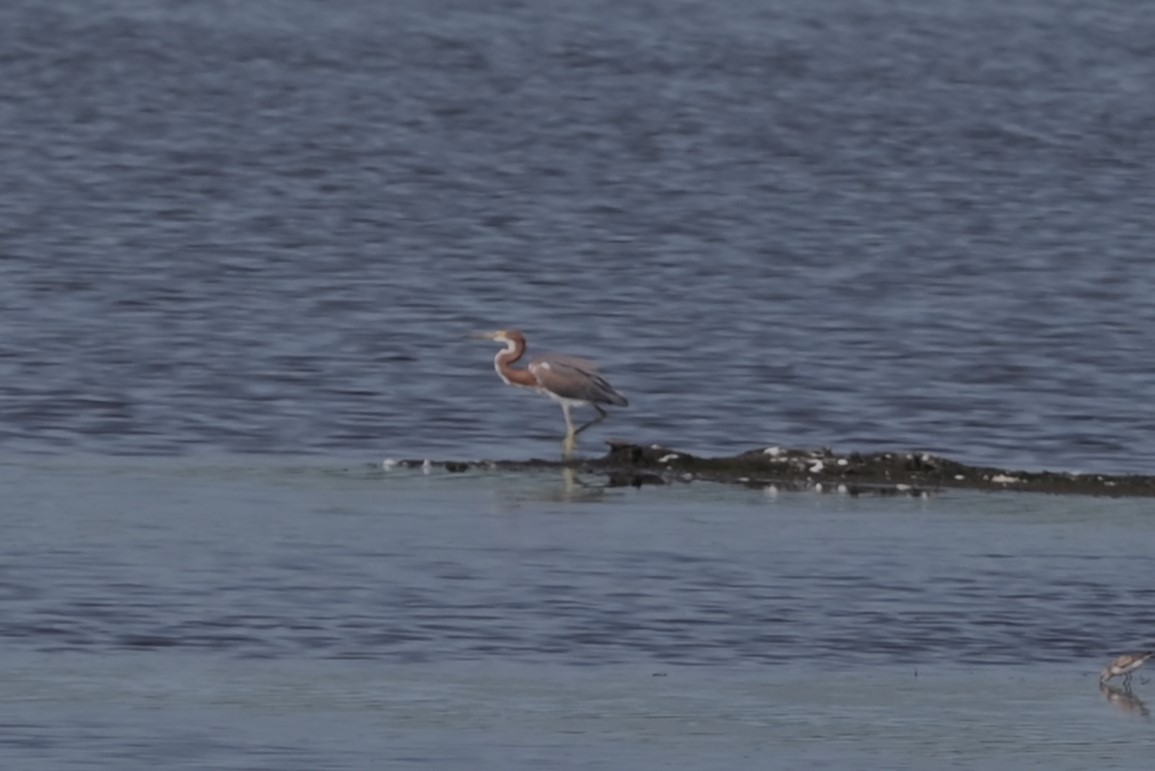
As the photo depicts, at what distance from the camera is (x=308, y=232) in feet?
105

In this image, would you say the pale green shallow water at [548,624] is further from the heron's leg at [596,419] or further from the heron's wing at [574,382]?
the heron's leg at [596,419]

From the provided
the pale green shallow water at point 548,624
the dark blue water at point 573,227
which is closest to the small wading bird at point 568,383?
the dark blue water at point 573,227

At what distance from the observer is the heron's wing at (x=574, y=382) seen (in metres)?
19.4

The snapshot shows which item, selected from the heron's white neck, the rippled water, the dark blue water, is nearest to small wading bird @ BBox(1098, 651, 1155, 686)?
the rippled water

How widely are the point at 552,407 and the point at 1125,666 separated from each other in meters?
9.25

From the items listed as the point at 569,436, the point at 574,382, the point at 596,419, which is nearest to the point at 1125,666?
the point at 569,436

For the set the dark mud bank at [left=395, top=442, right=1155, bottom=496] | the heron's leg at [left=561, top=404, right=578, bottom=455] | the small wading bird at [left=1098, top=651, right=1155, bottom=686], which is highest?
the small wading bird at [left=1098, top=651, right=1155, bottom=686]

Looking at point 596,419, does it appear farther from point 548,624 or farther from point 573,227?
point 573,227

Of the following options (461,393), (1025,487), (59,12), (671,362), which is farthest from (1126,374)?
(59,12)

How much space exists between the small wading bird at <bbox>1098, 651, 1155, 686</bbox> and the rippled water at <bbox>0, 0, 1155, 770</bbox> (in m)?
0.14

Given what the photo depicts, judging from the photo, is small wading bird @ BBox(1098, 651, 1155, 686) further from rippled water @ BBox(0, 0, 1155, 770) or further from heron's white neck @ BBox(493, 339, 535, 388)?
heron's white neck @ BBox(493, 339, 535, 388)

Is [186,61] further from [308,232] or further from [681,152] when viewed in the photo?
[308,232]

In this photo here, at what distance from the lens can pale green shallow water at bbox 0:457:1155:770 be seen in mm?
11625

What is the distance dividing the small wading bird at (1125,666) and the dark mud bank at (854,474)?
453cm
